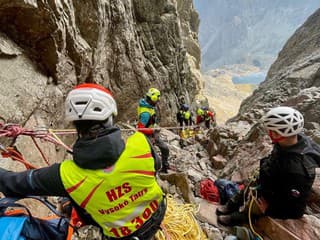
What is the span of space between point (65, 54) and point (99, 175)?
5.01m

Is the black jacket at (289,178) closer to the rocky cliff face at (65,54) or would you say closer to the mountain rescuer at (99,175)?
the mountain rescuer at (99,175)

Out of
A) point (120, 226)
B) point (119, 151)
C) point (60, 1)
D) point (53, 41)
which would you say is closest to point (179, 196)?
point (120, 226)

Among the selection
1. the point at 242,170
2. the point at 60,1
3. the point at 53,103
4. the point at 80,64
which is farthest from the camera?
the point at 80,64

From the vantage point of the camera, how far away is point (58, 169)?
172 cm

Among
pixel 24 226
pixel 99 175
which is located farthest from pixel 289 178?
pixel 24 226

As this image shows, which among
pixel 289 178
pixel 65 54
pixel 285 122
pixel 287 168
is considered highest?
pixel 65 54

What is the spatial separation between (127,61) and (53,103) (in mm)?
8151

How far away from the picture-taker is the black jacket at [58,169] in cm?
165

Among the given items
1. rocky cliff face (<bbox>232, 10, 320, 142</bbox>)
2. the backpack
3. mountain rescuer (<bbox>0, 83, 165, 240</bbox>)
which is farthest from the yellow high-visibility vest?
rocky cliff face (<bbox>232, 10, 320, 142</bbox>)

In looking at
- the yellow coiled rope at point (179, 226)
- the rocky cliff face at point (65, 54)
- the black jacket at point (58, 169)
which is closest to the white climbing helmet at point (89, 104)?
the black jacket at point (58, 169)

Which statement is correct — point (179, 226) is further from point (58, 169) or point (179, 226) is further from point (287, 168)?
point (58, 169)

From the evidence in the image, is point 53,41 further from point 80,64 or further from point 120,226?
point 120,226

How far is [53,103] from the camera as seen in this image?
512 centimetres

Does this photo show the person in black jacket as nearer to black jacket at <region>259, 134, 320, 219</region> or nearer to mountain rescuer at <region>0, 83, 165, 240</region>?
black jacket at <region>259, 134, 320, 219</region>
